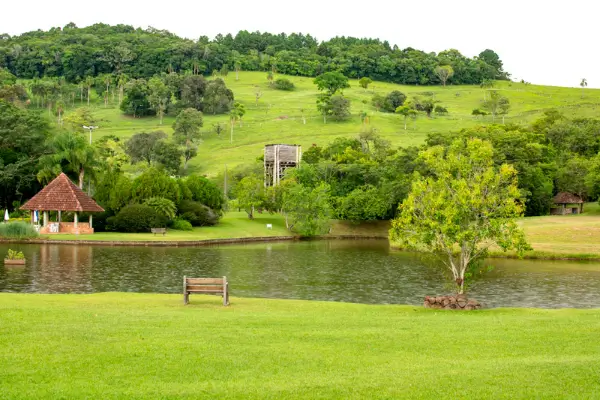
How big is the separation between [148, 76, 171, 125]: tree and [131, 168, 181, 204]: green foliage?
232 feet

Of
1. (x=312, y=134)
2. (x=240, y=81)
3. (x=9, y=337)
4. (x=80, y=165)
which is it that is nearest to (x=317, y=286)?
(x=9, y=337)

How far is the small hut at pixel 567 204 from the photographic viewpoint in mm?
81625

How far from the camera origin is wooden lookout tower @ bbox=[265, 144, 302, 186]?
90062mm

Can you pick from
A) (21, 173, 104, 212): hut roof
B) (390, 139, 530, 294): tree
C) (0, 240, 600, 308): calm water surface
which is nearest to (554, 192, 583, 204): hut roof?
(0, 240, 600, 308): calm water surface

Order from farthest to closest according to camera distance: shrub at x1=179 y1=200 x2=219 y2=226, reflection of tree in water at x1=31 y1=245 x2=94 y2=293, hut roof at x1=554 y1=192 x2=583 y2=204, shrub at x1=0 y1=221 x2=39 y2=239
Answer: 1. hut roof at x1=554 y1=192 x2=583 y2=204
2. shrub at x1=179 y1=200 x2=219 y2=226
3. shrub at x1=0 y1=221 x2=39 y2=239
4. reflection of tree in water at x1=31 y1=245 x2=94 y2=293

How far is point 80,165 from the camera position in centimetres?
7338

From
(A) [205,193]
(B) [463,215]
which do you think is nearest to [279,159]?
(A) [205,193]

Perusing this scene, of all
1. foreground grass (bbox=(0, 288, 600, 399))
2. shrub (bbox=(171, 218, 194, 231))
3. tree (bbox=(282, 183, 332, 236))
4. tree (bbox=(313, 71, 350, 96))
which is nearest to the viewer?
foreground grass (bbox=(0, 288, 600, 399))

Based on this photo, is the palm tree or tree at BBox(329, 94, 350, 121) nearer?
the palm tree

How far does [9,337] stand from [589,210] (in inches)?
3124

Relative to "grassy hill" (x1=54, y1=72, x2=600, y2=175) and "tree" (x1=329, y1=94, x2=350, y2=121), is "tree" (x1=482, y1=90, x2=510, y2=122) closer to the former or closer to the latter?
"grassy hill" (x1=54, y1=72, x2=600, y2=175)

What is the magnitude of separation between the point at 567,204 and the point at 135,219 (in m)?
51.0

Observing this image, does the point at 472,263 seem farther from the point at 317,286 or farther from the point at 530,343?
the point at 530,343

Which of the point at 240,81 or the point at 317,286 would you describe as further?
the point at 240,81
